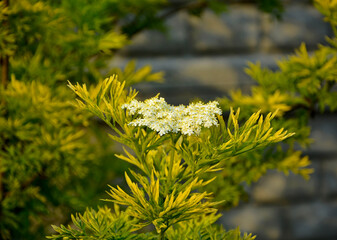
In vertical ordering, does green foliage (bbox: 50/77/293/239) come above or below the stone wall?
above

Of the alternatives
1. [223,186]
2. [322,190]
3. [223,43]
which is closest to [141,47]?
[223,43]

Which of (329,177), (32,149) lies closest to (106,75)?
(32,149)

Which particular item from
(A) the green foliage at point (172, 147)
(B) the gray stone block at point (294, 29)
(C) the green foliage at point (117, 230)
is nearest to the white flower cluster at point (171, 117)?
(A) the green foliage at point (172, 147)

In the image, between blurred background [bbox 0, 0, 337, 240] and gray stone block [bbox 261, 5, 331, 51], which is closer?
blurred background [bbox 0, 0, 337, 240]

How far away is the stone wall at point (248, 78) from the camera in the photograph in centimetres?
142

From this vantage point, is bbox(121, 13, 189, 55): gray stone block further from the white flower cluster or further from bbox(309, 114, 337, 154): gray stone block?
the white flower cluster

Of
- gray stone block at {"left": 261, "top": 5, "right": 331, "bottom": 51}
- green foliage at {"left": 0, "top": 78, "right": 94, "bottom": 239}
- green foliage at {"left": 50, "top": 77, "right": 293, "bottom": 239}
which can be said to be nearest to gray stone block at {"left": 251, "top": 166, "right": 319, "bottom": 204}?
gray stone block at {"left": 261, "top": 5, "right": 331, "bottom": 51}

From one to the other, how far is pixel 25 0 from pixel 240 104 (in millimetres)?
474

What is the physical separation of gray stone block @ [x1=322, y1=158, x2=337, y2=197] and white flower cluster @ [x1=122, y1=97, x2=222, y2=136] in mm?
1294

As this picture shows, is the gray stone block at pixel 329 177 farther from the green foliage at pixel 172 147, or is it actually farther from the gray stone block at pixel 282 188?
the green foliage at pixel 172 147

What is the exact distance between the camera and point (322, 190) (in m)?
1.57

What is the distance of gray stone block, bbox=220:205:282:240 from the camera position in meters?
1.52

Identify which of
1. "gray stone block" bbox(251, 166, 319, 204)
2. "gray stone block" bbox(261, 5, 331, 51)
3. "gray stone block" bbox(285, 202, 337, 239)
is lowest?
"gray stone block" bbox(285, 202, 337, 239)

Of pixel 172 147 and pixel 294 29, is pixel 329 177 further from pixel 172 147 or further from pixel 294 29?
pixel 172 147
